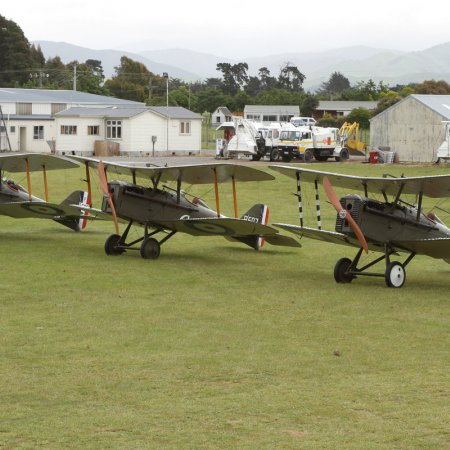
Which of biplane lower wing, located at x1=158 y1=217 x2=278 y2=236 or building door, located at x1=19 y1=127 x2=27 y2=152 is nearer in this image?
biplane lower wing, located at x1=158 y1=217 x2=278 y2=236

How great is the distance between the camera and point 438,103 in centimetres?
5103

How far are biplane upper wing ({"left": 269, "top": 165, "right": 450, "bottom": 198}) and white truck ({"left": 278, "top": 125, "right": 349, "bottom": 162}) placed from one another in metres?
36.3

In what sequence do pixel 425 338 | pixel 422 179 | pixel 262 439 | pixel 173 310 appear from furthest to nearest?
1. pixel 422 179
2. pixel 173 310
3. pixel 425 338
4. pixel 262 439

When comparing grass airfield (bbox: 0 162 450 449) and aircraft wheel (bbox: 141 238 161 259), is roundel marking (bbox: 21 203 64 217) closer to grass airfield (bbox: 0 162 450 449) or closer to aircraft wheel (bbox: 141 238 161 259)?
grass airfield (bbox: 0 162 450 449)

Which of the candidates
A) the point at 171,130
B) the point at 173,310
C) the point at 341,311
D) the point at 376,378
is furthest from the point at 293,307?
the point at 171,130

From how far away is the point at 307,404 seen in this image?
8.19 m

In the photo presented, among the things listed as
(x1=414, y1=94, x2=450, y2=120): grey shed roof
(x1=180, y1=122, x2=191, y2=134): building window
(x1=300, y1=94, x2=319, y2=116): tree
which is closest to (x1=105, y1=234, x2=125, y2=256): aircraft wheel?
(x1=414, y1=94, x2=450, y2=120): grey shed roof

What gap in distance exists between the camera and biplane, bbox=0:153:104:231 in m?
19.0

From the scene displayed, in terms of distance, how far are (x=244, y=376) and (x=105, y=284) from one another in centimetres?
575

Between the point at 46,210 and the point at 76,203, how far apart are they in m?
1.63

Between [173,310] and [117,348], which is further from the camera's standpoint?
[173,310]

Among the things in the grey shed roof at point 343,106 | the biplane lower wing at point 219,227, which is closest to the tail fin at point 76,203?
the biplane lower wing at point 219,227

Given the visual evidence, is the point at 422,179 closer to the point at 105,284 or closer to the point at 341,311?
the point at 341,311

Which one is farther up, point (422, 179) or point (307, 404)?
point (422, 179)
